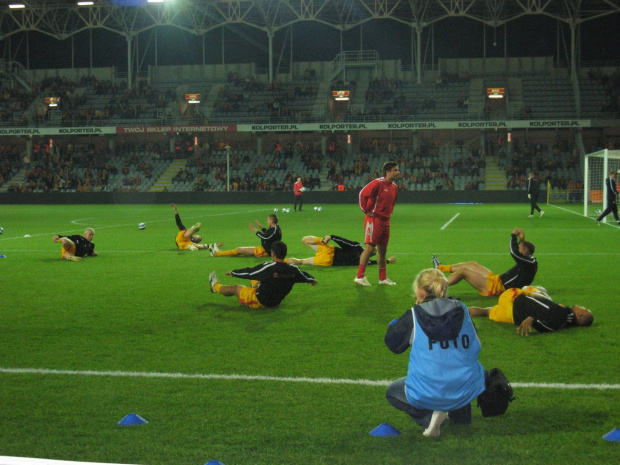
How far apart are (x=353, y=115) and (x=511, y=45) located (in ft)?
53.4

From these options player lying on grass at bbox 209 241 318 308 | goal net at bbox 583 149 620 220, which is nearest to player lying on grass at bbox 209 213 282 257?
player lying on grass at bbox 209 241 318 308

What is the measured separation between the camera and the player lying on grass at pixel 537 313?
7.46m

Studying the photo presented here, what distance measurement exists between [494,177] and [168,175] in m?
24.9

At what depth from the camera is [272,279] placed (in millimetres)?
8836

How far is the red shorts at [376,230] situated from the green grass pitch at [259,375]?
801 millimetres

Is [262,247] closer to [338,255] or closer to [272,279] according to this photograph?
[338,255]

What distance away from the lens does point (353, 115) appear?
180 ft

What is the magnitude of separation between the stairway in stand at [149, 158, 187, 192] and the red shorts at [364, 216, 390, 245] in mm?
43292

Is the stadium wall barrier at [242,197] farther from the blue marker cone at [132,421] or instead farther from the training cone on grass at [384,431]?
the training cone on grass at [384,431]

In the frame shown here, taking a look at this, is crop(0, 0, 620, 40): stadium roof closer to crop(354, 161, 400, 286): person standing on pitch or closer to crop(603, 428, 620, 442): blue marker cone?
crop(354, 161, 400, 286): person standing on pitch

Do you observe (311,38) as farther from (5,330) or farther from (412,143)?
(5,330)

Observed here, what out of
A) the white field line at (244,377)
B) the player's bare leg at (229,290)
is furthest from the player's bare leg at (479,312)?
the player's bare leg at (229,290)

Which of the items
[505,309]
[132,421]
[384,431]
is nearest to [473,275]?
[505,309]

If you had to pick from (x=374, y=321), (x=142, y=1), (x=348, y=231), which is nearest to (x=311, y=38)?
(x=142, y=1)
